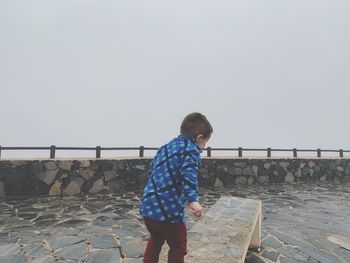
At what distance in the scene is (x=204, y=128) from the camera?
2.04m

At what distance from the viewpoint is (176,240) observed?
2.01 m

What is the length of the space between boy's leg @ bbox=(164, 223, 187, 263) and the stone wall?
22.3 feet

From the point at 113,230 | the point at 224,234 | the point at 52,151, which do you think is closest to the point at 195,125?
the point at 224,234

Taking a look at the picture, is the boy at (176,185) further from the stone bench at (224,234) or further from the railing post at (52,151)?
the railing post at (52,151)

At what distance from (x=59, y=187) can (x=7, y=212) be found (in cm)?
212

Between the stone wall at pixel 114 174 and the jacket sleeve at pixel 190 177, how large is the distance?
278 inches

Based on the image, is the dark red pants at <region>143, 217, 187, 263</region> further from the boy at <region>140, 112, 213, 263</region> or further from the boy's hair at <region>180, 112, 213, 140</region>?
the boy's hair at <region>180, 112, 213, 140</region>

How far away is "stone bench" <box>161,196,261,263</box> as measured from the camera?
2648mm

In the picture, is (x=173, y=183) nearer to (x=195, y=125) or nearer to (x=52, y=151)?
(x=195, y=125)

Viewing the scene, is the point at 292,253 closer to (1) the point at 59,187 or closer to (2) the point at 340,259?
(2) the point at 340,259

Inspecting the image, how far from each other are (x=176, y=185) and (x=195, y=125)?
0.47m

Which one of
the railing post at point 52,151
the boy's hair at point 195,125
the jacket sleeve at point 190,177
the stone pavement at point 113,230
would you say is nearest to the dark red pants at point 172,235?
the jacket sleeve at point 190,177

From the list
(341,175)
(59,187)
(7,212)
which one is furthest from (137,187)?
(341,175)

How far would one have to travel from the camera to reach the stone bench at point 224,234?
Answer: 8.69 feet
